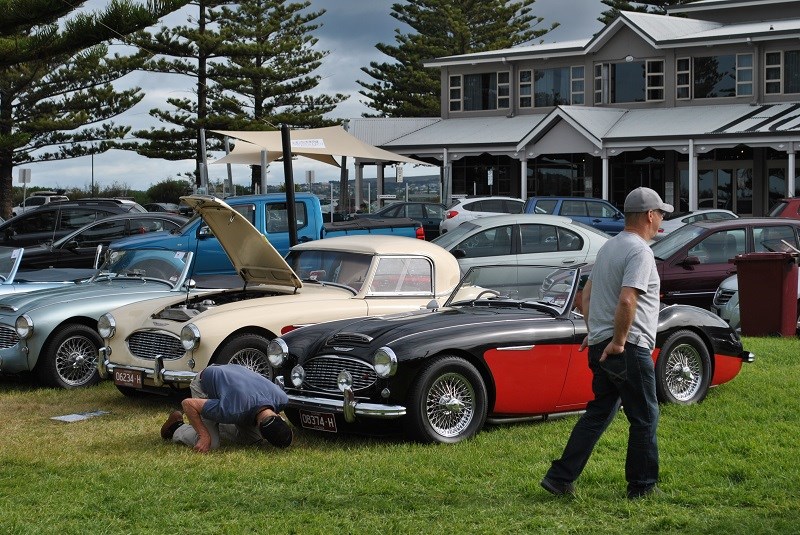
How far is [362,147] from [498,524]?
70.7 feet

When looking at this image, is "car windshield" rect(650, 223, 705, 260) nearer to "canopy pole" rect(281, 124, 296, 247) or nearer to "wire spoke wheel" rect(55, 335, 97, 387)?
"canopy pole" rect(281, 124, 296, 247)

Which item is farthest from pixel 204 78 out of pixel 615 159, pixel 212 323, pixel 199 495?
pixel 199 495

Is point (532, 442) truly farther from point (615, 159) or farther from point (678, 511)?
point (615, 159)

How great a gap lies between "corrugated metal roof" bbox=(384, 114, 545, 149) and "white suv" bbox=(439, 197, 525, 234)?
9.93m

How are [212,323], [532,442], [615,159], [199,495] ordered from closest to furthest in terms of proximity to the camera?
[199,495], [532,442], [212,323], [615,159]

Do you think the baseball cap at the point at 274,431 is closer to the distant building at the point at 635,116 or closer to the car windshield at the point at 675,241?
the car windshield at the point at 675,241

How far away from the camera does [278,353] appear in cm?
926

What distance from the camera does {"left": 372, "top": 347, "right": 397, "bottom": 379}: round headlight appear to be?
839cm

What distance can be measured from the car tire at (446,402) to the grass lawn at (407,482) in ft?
0.50

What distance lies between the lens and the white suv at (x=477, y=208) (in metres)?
30.1

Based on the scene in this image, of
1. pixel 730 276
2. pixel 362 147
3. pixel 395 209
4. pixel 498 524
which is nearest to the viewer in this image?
pixel 498 524

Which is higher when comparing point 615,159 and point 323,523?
point 615,159

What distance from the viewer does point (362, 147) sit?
27484mm

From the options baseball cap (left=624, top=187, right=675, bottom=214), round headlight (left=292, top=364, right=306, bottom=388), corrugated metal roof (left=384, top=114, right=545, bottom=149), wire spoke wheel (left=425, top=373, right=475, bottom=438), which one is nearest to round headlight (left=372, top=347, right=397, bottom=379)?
wire spoke wheel (left=425, top=373, right=475, bottom=438)
